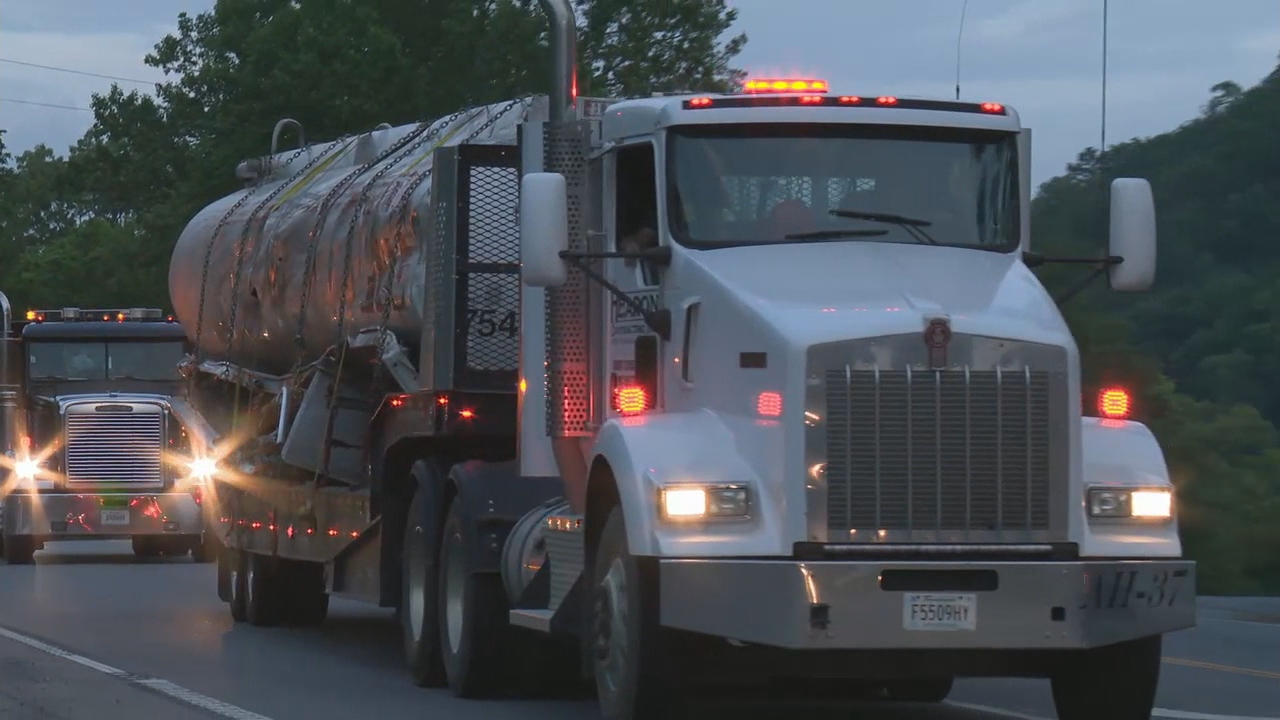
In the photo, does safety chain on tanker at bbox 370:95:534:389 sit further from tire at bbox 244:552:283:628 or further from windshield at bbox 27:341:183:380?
windshield at bbox 27:341:183:380

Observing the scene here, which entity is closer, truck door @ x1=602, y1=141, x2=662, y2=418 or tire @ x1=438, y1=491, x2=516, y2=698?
truck door @ x1=602, y1=141, x2=662, y2=418

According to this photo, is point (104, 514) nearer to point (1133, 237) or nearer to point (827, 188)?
point (827, 188)

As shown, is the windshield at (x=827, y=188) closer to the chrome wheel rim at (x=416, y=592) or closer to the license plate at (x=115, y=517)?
the chrome wheel rim at (x=416, y=592)

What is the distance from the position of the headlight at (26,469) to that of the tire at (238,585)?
34.9 feet

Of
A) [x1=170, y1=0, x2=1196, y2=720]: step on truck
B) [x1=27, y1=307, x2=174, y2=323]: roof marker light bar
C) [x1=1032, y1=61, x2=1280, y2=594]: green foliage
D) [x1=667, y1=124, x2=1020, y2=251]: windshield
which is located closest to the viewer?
[x1=170, y1=0, x2=1196, y2=720]: step on truck

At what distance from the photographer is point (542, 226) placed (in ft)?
35.9

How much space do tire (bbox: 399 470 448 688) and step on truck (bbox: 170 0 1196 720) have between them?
0.03 meters

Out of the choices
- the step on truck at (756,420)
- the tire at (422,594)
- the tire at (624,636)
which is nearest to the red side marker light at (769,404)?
the step on truck at (756,420)

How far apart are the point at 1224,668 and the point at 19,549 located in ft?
61.1

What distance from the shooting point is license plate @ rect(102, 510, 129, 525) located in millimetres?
29344

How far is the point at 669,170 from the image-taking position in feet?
36.8

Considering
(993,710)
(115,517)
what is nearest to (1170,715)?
(993,710)

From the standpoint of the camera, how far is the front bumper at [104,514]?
1149 inches

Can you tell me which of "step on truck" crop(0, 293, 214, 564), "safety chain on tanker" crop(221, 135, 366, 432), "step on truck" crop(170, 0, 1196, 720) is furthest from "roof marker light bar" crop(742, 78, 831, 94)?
"step on truck" crop(0, 293, 214, 564)
